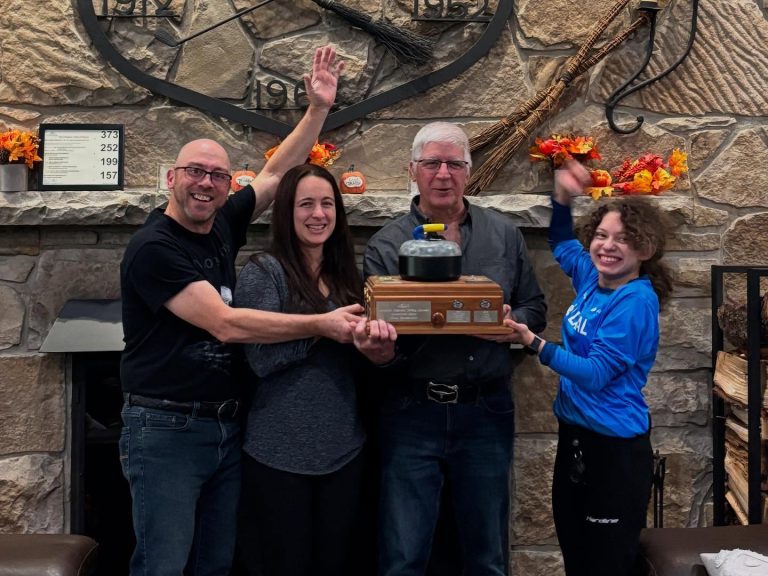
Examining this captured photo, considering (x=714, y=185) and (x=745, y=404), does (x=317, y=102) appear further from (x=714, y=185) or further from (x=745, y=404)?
(x=745, y=404)

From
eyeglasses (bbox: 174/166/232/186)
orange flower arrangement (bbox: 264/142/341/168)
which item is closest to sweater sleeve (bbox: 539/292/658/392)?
eyeglasses (bbox: 174/166/232/186)

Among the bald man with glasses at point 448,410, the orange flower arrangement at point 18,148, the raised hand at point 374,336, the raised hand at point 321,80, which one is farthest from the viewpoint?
the orange flower arrangement at point 18,148

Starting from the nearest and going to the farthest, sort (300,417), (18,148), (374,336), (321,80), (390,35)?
1. (374,336)
2. (300,417)
3. (321,80)
4. (18,148)
5. (390,35)

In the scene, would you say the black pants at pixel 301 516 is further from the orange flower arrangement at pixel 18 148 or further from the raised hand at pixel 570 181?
the orange flower arrangement at pixel 18 148

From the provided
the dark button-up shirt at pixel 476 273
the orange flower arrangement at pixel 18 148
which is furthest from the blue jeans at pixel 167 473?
the orange flower arrangement at pixel 18 148

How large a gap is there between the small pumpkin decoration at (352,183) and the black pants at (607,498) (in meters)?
1.04

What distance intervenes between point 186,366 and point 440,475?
68 cm

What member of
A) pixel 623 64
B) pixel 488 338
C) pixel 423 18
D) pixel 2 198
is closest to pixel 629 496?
pixel 488 338

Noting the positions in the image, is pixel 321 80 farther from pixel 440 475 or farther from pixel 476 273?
pixel 440 475

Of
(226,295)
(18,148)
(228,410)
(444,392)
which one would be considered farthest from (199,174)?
(18,148)

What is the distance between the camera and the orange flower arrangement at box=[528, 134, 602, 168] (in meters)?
2.64

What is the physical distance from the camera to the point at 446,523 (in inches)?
92.4

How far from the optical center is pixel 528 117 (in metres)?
2.69

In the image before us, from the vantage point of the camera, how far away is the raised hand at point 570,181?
2.42 meters
